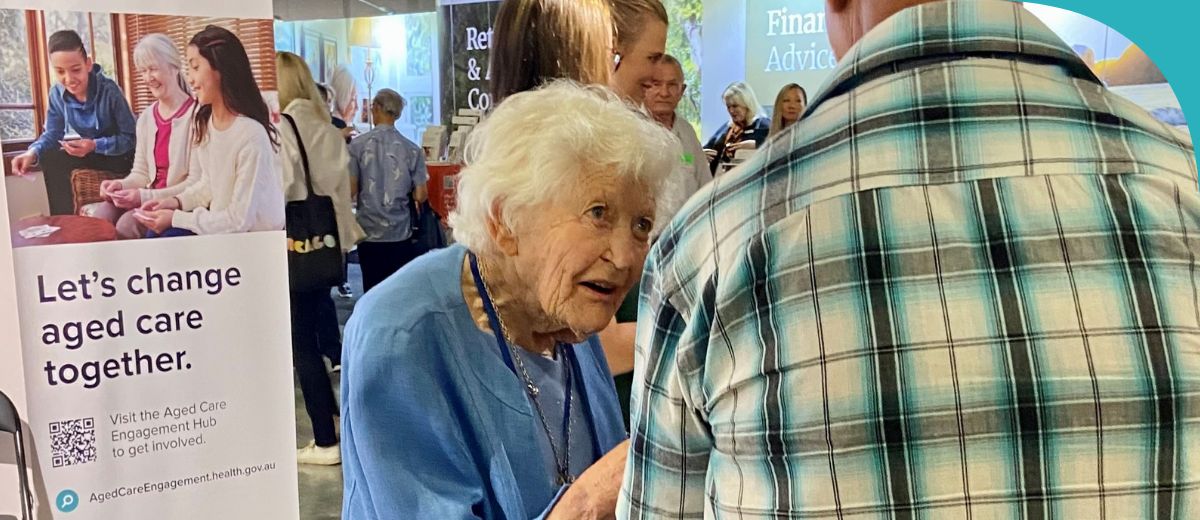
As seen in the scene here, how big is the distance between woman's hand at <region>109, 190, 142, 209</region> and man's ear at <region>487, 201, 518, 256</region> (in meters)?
0.80

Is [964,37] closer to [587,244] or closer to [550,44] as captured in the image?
[587,244]

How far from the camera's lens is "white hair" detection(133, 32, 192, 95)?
5.47 ft

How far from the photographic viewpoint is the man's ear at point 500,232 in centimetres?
137

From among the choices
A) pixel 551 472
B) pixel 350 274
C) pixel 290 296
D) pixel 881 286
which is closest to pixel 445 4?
pixel 350 274

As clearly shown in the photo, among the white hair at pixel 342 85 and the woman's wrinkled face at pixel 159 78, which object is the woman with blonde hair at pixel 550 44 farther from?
the woman's wrinkled face at pixel 159 78

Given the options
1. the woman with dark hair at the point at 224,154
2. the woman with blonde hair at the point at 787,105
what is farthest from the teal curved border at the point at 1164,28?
the woman with dark hair at the point at 224,154

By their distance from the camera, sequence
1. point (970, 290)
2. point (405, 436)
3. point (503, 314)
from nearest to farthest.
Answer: point (970, 290) → point (405, 436) → point (503, 314)

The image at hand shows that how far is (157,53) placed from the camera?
1688 mm

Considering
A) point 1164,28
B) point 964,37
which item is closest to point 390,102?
point 964,37

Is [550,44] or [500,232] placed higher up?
[550,44]

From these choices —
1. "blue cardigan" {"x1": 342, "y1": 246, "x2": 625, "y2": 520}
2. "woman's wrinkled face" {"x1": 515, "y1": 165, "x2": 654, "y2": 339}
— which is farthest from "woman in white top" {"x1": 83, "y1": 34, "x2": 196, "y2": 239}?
"woman's wrinkled face" {"x1": 515, "y1": 165, "x2": 654, "y2": 339}

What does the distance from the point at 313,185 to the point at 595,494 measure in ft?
3.09

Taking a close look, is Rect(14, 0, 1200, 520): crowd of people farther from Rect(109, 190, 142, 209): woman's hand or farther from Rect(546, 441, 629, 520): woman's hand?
Rect(109, 190, 142, 209): woman's hand

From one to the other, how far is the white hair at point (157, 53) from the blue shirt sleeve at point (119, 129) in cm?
8
